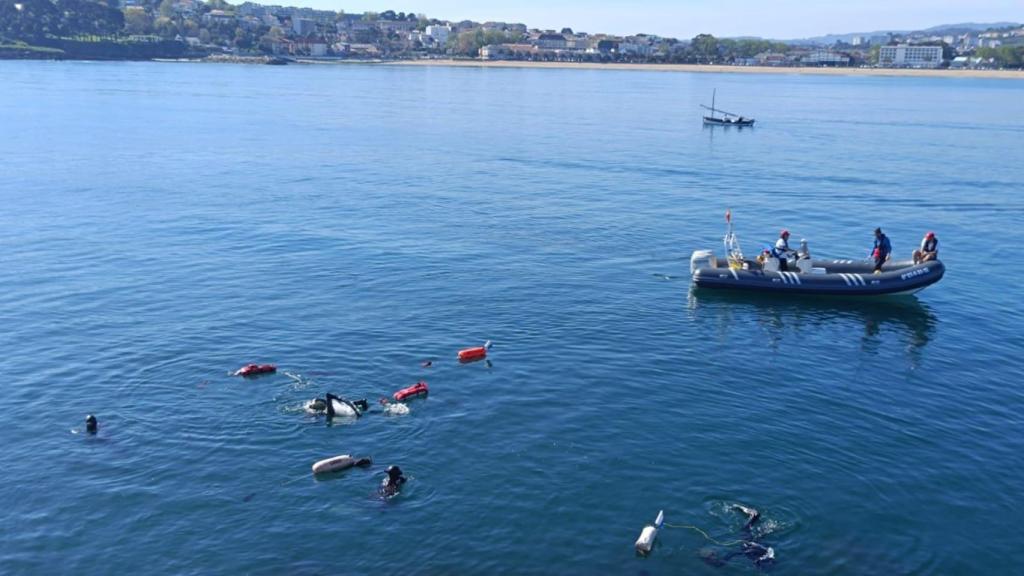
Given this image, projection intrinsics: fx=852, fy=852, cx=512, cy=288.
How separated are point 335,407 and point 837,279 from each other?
29719 mm

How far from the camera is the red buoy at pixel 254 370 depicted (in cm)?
3675

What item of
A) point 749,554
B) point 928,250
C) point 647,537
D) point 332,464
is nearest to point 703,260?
point 928,250

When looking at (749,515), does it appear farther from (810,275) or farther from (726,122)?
(726,122)

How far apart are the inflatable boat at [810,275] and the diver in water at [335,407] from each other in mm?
24338

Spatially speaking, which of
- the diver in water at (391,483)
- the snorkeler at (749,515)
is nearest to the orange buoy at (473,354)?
the diver in water at (391,483)

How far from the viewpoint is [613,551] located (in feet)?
83.7

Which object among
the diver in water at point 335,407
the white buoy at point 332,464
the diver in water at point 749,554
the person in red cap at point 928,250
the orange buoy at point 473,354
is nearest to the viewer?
the diver in water at point 749,554

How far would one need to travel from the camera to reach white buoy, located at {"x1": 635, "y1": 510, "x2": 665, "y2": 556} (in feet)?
82.8

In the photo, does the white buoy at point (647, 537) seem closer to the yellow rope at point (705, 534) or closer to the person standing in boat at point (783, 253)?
the yellow rope at point (705, 534)

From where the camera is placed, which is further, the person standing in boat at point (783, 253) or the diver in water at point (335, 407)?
the person standing in boat at point (783, 253)

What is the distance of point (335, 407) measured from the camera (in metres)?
33.0

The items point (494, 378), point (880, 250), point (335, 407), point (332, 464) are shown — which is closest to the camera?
point (332, 464)

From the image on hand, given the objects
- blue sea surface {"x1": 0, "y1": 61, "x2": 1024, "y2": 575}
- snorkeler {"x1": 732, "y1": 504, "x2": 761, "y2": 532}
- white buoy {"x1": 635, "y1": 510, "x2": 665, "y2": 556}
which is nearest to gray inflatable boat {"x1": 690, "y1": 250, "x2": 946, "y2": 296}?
blue sea surface {"x1": 0, "y1": 61, "x2": 1024, "y2": 575}

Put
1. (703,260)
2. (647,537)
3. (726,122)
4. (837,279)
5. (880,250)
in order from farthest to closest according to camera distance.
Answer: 1. (726,122)
2. (703,260)
3. (880,250)
4. (837,279)
5. (647,537)
